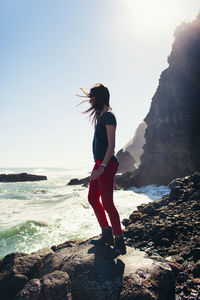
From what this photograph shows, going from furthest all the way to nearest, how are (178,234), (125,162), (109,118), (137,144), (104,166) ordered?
(137,144) → (125,162) → (178,234) → (109,118) → (104,166)

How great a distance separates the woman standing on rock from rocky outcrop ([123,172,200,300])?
122cm

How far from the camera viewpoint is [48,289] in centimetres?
299

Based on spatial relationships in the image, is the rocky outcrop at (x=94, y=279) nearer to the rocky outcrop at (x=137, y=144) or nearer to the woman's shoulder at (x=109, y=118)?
the woman's shoulder at (x=109, y=118)

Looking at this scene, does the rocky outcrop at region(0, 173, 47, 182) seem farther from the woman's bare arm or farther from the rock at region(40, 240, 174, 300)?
the woman's bare arm

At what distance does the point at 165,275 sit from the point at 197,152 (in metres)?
26.9

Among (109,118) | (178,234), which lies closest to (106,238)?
(109,118)

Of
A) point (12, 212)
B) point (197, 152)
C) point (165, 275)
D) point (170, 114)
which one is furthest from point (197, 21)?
point (165, 275)

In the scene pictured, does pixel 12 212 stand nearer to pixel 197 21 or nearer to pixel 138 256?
pixel 138 256

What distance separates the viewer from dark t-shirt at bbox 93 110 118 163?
3.80 meters

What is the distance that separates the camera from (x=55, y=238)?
31.8 feet

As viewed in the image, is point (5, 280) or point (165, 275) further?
point (5, 280)

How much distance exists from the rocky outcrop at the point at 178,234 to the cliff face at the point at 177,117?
62.0 feet

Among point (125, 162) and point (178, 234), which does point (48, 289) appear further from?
Answer: point (125, 162)

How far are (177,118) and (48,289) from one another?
1209 inches
